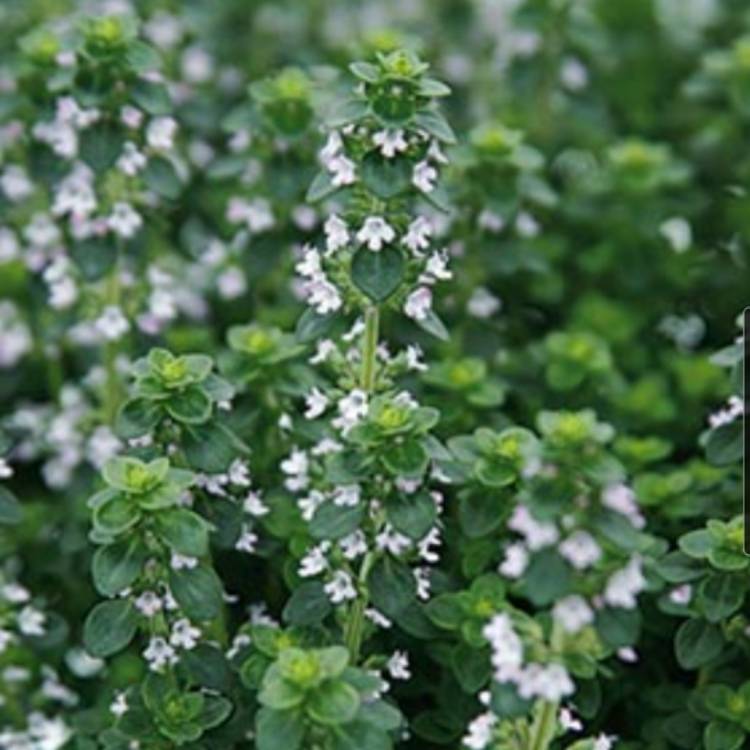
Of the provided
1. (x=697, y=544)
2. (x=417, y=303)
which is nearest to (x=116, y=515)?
(x=417, y=303)

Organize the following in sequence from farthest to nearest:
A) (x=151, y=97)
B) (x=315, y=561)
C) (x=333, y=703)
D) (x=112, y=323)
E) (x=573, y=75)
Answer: (x=573, y=75)
(x=112, y=323)
(x=151, y=97)
(x=315, y=561)
(x=333, y=703)

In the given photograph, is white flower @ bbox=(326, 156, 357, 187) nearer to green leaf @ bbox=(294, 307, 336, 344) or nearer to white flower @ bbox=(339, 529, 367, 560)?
green leaf @ bbox=(294, 307, 336, 344)

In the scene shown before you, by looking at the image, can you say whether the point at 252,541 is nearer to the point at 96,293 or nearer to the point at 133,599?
the point at 133,599

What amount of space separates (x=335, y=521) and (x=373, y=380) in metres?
0.18

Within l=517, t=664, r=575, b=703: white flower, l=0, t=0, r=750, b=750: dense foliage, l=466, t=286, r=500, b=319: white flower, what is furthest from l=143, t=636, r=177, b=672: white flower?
l=466, t=286, r=500, b=319: white flower

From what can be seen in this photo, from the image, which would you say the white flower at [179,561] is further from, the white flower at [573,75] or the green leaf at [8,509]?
the white flower at [573,75]

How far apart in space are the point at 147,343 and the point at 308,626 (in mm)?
725

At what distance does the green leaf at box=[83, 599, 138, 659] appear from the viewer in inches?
70.9

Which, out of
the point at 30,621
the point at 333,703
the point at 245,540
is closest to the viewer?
the point at 333,703

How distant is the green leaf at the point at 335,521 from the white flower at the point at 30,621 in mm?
487

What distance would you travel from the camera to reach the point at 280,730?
1.64m

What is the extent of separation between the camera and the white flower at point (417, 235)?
184cm

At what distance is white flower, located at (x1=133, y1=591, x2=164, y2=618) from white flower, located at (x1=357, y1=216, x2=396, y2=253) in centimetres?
41

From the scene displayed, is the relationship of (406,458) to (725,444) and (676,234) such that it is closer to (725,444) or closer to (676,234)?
(725,444)
